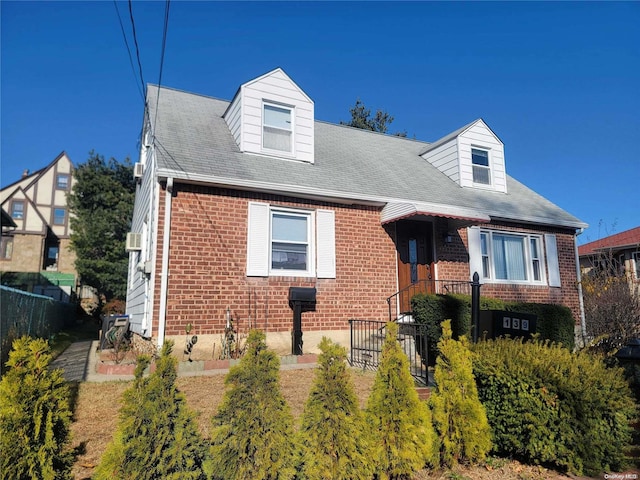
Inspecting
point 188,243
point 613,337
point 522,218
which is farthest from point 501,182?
point 188,243

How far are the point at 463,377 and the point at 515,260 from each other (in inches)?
382

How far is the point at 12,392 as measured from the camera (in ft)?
8.81

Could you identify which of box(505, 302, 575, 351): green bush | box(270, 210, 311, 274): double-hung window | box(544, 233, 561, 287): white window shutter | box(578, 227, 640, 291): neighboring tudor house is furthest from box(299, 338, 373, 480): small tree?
box(578, 227, 640, 291): neighboring tudor house

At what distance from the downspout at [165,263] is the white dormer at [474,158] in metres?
9.23

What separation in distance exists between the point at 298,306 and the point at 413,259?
12.7 ft

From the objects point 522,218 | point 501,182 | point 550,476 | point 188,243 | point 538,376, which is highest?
point 501,182

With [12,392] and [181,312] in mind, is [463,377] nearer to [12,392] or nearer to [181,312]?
[12,392]

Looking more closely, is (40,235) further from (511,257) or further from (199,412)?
(199,412)

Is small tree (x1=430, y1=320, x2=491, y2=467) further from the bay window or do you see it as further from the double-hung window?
the bay window

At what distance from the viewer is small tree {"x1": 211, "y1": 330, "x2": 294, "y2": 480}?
262 centimetres

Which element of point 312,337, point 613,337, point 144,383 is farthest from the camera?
point 613,337

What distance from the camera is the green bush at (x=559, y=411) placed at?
13.3 ft

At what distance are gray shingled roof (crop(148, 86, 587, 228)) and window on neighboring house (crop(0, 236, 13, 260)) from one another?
2567 centimetres

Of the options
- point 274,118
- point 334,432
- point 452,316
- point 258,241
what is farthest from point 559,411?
point 274,118
